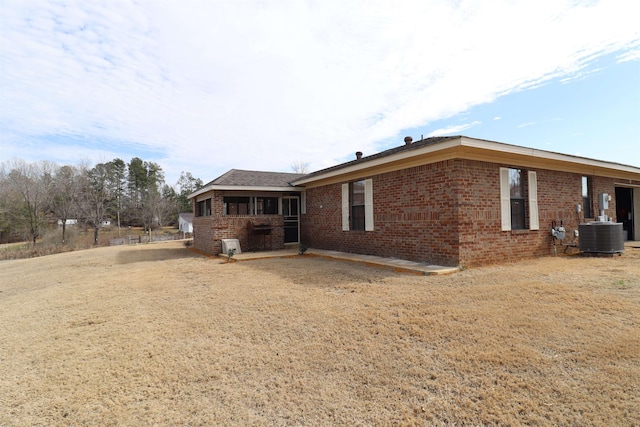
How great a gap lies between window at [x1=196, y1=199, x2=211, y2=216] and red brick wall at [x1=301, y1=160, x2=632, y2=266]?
6832mm

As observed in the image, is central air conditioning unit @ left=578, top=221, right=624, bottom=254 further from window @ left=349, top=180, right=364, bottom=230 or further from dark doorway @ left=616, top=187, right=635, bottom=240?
dark doorway @ left=616, top=187, right=635, bottom=240

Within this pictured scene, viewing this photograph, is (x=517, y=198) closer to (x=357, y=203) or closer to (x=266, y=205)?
(x=357, y=203)

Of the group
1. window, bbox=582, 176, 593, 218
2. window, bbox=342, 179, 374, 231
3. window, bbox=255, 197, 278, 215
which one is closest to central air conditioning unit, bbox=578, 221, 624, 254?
window, bbox=582, 176, 593, 218

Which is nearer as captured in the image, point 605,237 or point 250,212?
point 605,237

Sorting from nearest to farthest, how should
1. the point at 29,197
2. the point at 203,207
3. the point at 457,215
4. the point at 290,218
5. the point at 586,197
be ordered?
the point at 457,215, the point at 586,197, the point at 290,218, the point at 203,207, the point at 29,197

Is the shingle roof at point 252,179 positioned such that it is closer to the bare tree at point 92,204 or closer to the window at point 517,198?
the window at point 517,198

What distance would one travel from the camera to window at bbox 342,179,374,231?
962cm

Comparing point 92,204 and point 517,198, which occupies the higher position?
point 92,204

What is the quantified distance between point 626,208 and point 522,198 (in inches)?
332

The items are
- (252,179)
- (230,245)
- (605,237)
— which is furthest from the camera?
(252,179)

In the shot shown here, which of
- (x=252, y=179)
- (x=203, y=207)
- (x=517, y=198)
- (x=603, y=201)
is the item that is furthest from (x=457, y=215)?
(x=203, y=207)

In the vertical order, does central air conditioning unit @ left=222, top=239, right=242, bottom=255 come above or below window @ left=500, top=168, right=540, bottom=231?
below

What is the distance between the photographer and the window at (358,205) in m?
9.62

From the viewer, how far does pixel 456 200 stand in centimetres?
700
